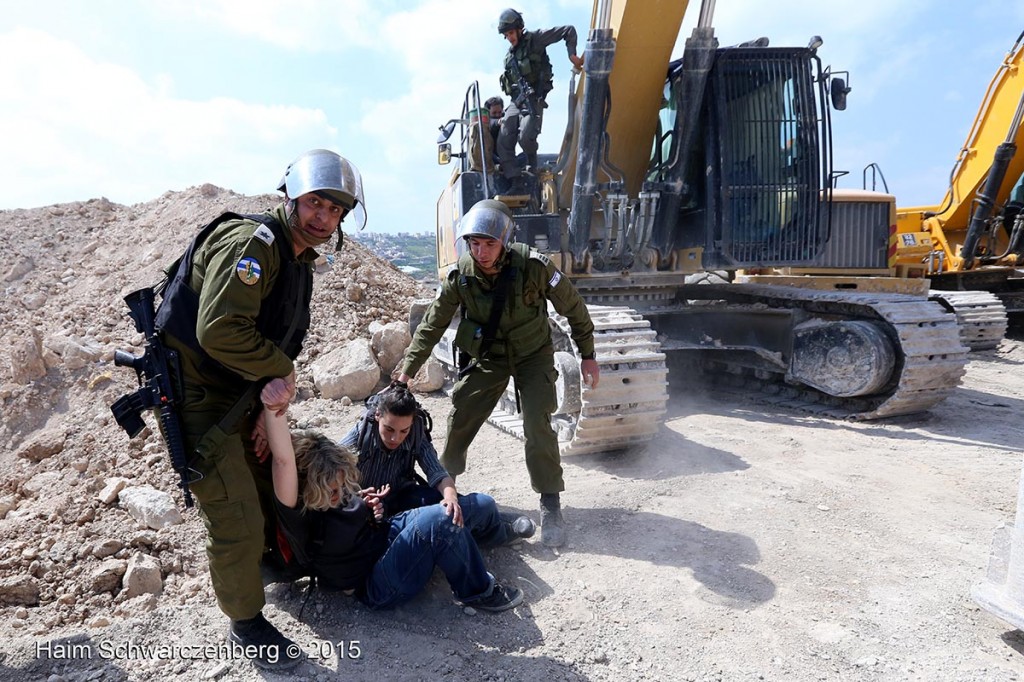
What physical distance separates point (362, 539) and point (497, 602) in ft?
2.13

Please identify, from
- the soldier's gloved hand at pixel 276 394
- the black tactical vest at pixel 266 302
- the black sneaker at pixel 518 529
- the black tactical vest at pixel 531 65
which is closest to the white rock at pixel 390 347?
the black tactical vest at pixel 531 65

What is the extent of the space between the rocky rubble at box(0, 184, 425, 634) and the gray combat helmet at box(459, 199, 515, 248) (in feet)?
7.33

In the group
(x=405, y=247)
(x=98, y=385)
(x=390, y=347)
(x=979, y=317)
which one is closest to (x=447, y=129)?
(x=390, y=347)

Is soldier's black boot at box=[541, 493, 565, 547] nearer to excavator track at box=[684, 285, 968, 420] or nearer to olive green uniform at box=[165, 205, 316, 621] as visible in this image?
olive green uniform at box=[165, 205, 316, 621]

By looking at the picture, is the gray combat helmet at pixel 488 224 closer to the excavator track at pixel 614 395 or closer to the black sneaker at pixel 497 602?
the excavator track at pixel 614 395

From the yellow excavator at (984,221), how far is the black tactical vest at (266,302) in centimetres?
929

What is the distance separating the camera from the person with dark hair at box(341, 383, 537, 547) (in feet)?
11.4

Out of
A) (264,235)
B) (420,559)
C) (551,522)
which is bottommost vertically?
(551,522)

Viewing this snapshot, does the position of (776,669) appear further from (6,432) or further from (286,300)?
(6,432)

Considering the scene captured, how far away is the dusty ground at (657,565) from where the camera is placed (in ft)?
9.31

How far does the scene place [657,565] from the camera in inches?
140

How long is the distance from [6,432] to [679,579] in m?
6.75

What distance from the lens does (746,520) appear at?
4.05 metres

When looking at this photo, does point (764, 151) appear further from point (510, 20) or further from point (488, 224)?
point (488, 224)
